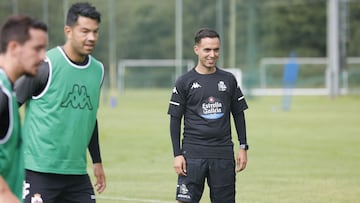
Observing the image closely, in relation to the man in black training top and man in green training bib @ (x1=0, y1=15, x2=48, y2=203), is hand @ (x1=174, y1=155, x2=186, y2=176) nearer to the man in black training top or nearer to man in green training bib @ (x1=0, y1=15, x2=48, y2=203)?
the man in black training top

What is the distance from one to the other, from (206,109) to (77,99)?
1.96 metres

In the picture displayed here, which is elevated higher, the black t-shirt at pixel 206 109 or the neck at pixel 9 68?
the neck at pixel 9 68

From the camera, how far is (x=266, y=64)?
56594 mm

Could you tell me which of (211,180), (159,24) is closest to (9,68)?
(211,180)

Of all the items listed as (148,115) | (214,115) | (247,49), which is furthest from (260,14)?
(214,115)

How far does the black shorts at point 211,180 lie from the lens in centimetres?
921

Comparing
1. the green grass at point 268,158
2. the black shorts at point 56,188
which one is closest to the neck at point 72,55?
the black shorts at point 56,188

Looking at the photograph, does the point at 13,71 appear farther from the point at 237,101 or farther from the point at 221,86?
the point at 237,101

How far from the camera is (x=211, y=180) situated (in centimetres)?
923

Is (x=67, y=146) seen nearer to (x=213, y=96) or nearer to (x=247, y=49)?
(x=213, y=96)

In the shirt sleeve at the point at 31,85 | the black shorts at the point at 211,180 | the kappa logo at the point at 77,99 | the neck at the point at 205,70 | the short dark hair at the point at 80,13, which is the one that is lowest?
the black shorts at the point at 211,180

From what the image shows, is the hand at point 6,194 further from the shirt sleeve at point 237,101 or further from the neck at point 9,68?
the shirt sleeve at point 237,101

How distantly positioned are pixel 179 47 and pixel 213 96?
3871 cm

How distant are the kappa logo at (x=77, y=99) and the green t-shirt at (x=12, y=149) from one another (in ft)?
4.72
